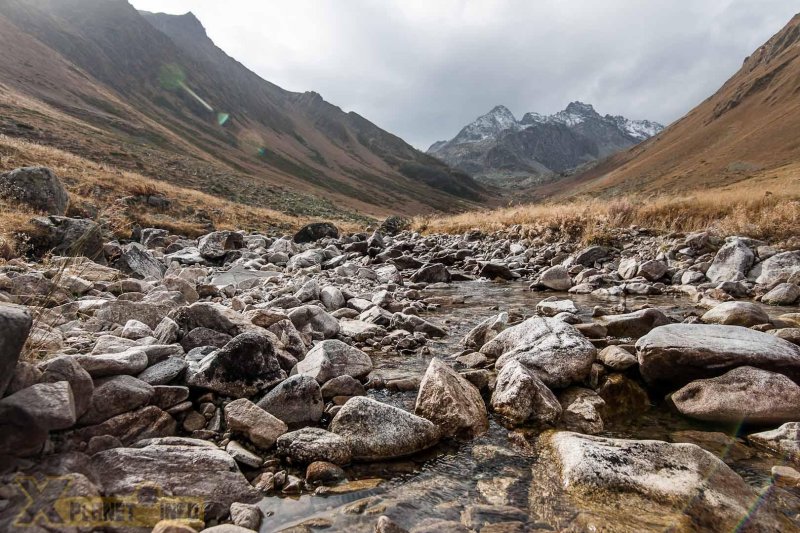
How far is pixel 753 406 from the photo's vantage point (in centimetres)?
405

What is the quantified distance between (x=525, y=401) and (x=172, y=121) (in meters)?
131

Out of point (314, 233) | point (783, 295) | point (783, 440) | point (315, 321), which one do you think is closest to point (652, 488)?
point (783, 440)

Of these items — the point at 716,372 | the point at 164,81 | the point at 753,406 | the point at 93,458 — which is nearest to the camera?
the point at 93,458

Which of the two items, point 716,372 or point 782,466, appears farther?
point 716,372

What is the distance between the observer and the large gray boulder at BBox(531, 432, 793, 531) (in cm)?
273

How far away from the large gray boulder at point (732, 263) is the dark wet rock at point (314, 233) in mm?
19396

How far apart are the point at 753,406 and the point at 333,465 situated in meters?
4.09

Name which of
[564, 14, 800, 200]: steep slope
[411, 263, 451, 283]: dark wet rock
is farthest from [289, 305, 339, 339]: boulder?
[564, 14, 800, 200]: steep slope

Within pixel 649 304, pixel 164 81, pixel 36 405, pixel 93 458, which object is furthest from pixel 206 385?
pixel 164 81

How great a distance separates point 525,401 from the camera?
4273mm

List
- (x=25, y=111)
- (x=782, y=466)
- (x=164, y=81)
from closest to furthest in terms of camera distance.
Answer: (x=782, y=466) → (x=25, y=111) → (x=164, y=81)

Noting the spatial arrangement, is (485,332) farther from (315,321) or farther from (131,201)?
(131,201)

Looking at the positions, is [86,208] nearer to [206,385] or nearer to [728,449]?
[206,385]

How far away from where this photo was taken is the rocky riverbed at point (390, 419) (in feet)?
9.11
